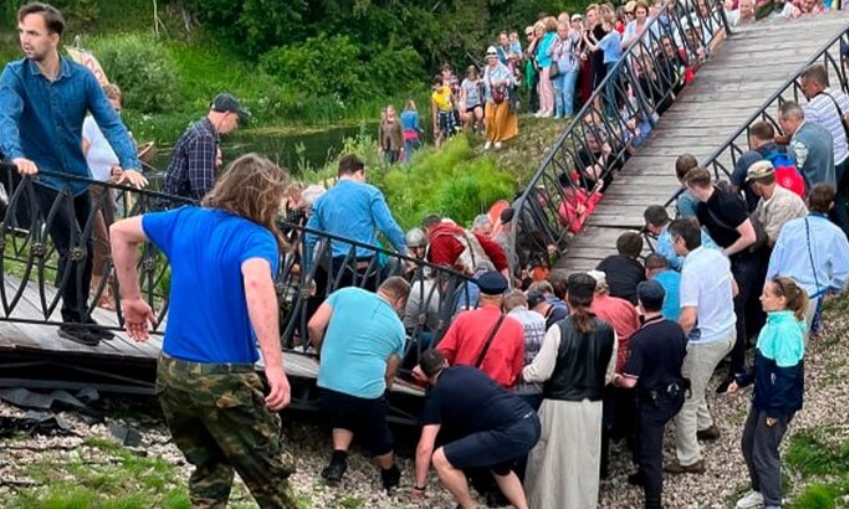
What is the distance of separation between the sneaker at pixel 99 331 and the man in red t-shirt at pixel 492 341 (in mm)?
2051

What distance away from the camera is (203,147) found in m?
8.52

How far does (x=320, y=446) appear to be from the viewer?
872 cm

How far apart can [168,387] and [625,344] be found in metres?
4.36

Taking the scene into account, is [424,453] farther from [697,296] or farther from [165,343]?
[165,343]

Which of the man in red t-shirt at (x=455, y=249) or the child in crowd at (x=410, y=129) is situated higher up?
the man in red t-shirt at (x=455, y=249)

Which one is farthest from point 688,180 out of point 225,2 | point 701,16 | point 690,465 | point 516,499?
point 225,2

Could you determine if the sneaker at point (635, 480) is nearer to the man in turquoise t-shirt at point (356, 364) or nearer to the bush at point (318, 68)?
the man in turquoise t-shirt at point (356, 364)

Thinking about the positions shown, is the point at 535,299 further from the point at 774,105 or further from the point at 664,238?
the point at 774,105

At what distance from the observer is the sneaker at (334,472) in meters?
7.89

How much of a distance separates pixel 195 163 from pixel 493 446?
2.72 metres

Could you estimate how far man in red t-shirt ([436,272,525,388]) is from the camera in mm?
8125

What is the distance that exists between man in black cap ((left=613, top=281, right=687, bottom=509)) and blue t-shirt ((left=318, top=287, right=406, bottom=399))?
5.33 ft

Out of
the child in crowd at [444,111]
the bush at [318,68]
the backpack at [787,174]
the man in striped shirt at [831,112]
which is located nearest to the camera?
the backpack at [787,174]

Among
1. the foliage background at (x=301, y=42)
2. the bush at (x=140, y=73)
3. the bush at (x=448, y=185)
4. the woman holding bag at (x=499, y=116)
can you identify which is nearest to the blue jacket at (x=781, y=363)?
the bush at (x=448, y=185)
